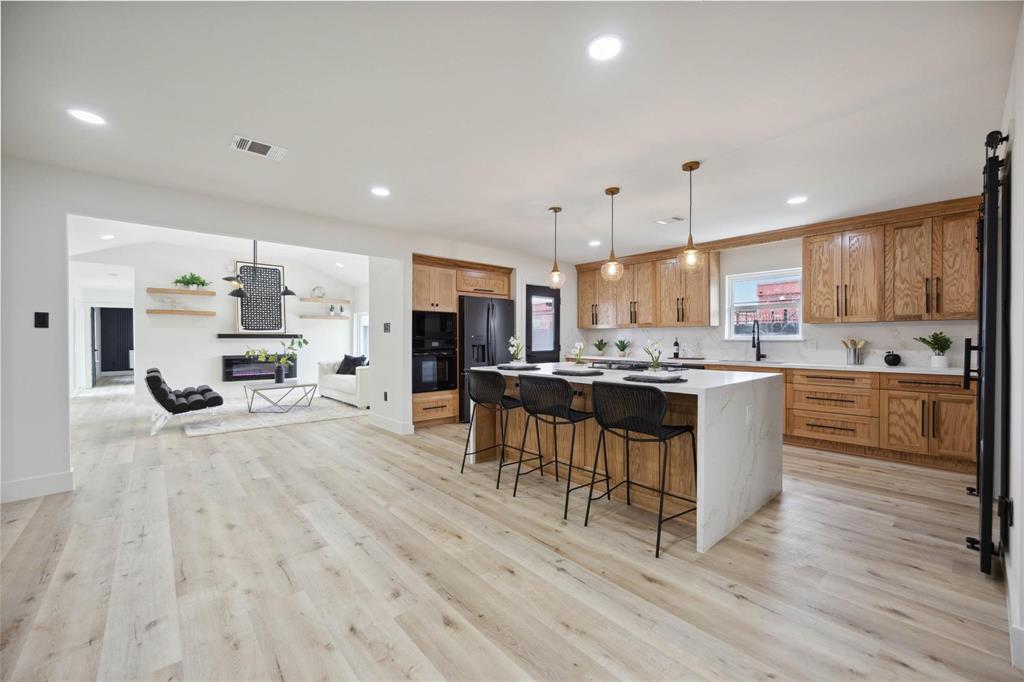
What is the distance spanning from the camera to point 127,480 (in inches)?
142

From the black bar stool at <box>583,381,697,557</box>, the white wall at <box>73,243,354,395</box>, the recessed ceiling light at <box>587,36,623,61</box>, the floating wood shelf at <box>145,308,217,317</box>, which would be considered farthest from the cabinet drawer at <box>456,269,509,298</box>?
the floating wood shelf at <box>145,308,217,317</box>

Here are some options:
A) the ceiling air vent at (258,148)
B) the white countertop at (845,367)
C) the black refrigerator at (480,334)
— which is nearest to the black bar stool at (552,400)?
the white countertop at (845,367)

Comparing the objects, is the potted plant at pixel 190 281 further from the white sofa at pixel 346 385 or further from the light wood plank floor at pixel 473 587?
the light wood plank floor at pixel 473 587

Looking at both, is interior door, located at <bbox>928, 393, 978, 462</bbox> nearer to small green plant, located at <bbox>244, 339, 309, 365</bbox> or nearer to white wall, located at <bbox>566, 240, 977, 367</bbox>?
white wall, located at <bbox>566, 240, 977, 367</bbox>

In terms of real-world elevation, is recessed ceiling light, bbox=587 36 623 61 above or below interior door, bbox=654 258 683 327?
above

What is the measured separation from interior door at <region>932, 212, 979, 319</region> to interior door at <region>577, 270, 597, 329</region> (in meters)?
4.01

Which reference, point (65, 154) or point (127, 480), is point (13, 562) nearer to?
point (127, 480)

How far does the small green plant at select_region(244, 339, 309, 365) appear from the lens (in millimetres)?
8125

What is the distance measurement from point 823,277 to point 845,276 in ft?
0.65

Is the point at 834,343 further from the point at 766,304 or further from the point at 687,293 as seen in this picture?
the point at 687,293

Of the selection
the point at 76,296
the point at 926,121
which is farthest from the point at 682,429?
the point at 76,296

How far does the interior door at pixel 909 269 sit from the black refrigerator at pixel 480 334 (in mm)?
4368

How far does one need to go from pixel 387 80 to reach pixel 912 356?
219 inches

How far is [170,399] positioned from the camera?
18.6 feet
